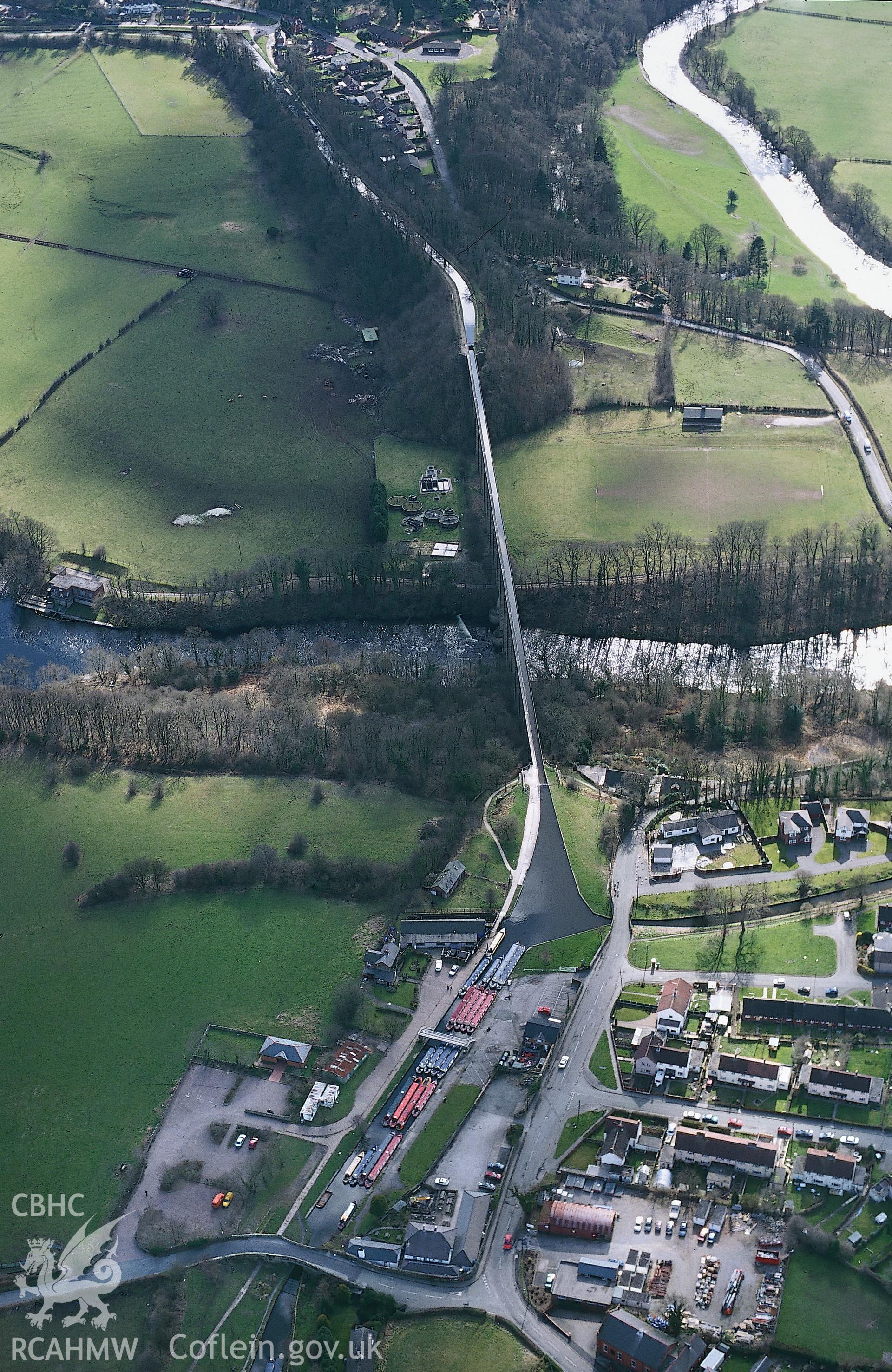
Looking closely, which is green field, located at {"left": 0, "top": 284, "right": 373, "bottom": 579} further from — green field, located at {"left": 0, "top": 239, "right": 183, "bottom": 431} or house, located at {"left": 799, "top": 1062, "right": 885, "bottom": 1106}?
house, located at {"left": 799, "top": 1062, "right": 885, "bottom": 1106}

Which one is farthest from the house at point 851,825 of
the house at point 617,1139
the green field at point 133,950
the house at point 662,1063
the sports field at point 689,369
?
the sports field at point 689,369

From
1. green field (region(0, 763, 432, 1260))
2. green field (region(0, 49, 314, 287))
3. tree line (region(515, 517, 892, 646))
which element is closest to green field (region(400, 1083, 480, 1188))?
green field (region(0, 763, 432, 1260))

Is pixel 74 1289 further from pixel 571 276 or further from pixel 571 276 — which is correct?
pixel 571 276

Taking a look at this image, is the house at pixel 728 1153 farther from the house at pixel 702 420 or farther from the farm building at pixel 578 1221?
the house at pixel 702 420

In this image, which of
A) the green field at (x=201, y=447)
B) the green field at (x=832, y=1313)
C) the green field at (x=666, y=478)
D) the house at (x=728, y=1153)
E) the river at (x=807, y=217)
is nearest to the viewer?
the green field at (x=832, y=1313)

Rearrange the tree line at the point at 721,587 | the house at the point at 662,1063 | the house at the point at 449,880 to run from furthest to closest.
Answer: the tree line at the point at 721,587 < the house at the point at 449,880 < the house at the point at 662,1063

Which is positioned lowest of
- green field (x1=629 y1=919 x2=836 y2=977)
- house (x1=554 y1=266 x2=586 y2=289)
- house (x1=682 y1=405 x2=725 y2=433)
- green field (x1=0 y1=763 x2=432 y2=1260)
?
green field (x1=0 y1=763 x2=432 y2=1260)

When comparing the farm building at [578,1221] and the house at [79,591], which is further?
the house at [79,591]
